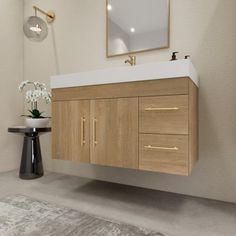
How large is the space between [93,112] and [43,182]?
3.05 feet

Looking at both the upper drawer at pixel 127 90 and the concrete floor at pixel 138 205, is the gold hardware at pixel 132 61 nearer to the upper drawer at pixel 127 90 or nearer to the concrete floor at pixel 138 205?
the upper drawer at pixel 127 90

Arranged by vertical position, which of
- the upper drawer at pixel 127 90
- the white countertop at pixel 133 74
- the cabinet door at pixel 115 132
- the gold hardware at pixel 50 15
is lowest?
the cabinet door at pixel 115 132

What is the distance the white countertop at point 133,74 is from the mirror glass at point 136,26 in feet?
1.64

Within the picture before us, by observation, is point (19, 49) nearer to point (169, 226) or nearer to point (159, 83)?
point (159, 83)

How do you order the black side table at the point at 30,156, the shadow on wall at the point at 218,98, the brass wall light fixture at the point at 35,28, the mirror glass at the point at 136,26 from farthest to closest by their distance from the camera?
1. the brass wall light fixture at the point at 35,28
2. the black side table at the point at 30,156
3. the mirror glass at the point at 136,26
4. the shadow on wall at the point at 218,98

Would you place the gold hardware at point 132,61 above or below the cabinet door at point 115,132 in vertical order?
above

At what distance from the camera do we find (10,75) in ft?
7.65

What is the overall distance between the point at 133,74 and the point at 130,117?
270 mm

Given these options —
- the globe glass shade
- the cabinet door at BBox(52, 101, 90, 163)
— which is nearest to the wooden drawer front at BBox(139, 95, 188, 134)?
Answer: the cabinet door at BBox(52, 101, 90, 163)

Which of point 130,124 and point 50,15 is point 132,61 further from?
point 50,15

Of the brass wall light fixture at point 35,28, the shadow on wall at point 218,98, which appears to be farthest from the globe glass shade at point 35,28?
the shadow on wall at point 218,98

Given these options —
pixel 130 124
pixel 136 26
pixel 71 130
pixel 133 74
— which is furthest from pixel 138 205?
pixel 136 26

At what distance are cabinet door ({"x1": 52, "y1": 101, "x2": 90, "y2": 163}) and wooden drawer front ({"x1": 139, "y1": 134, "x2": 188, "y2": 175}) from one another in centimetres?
41

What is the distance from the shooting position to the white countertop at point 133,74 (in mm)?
1160
